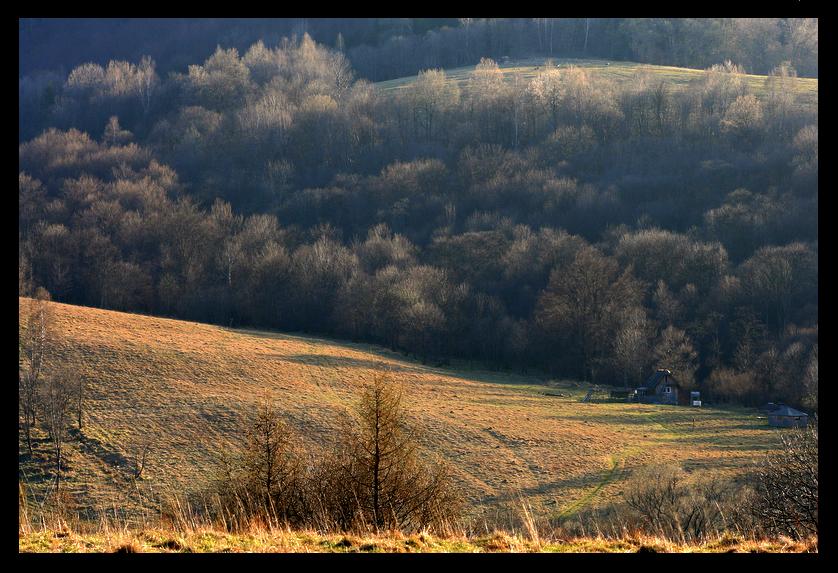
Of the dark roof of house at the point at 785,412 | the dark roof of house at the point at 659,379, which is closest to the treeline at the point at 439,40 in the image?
the dark roof of house at the point at 659,379

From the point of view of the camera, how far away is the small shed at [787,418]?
50.2 m

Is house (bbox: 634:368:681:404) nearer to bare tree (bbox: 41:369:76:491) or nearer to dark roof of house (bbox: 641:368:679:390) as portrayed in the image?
dark roof of house (bbox: 641:368:679:390)

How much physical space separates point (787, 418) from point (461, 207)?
2655 inches

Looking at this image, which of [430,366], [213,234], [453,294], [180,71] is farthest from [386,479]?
[180,71]

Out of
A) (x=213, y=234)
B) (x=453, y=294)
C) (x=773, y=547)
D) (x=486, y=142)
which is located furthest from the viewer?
(x=486, y=142)

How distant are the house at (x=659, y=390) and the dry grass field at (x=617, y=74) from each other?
235 feet

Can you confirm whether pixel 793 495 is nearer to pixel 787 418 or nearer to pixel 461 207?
pixel 787 418

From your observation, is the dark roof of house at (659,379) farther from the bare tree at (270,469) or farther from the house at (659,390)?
the bare tree at (270,469)

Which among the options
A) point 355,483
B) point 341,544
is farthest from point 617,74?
point 341,544

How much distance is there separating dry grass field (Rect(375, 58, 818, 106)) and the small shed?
78.4 m

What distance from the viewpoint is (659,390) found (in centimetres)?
6209
